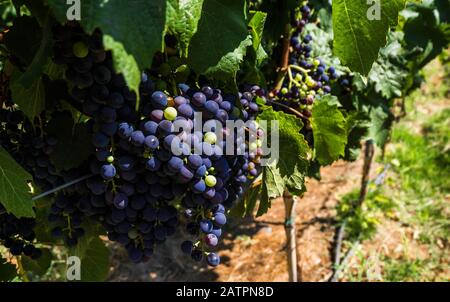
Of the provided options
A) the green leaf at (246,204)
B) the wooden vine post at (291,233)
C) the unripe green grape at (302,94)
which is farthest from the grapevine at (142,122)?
the wooden vine post at (291,233)

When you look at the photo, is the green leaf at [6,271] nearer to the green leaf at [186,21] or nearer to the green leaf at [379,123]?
the green leaf at [186,21]

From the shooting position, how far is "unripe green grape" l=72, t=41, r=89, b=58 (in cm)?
93

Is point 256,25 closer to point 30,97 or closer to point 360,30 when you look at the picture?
point 360,30

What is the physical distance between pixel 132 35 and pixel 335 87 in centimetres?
136

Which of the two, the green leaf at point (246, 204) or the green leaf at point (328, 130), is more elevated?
the green leaf at point (328, 130)

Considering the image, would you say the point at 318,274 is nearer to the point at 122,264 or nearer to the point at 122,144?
the point at 122,264

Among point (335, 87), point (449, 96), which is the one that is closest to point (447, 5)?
point (335, 87)

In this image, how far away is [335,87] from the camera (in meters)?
2.02

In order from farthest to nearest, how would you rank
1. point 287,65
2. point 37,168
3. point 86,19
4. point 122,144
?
point 287,65 → point 37,168 → point 122,144 → point 86,19

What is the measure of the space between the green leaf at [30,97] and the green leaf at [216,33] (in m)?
0.34

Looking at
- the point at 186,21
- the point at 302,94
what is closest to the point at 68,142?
Answer: the point at 186,21

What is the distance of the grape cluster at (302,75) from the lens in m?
1.64

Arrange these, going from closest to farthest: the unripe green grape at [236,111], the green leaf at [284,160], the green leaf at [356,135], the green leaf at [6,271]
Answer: the unripe green grape at [236,111], the green leaf at [284,160], the green leaf at [6,271], the green leaf at [356,135]

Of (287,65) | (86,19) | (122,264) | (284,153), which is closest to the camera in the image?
(86,19)
